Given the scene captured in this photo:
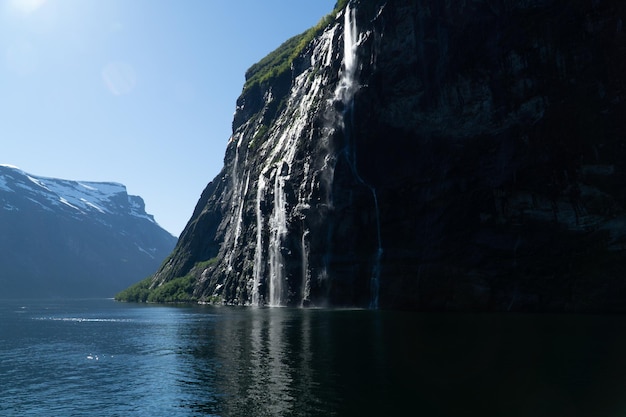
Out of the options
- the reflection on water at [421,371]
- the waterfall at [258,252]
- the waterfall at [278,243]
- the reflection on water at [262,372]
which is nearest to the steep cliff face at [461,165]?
the waterfall at [278,243]

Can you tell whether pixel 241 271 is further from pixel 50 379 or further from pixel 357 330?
pixel 50 379

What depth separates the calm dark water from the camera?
25672mm

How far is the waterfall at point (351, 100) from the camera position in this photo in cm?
9124

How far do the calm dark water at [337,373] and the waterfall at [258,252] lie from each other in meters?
61.2

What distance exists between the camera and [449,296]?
271ft

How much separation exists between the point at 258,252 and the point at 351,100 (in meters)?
42.4

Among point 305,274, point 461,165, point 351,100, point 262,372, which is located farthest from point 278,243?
point 262,372

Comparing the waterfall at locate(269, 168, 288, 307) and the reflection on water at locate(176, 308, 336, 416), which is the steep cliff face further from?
the reflection on water at locate(176, 308, 336, 416)

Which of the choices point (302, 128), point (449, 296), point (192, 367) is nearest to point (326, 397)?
point (192, 367)

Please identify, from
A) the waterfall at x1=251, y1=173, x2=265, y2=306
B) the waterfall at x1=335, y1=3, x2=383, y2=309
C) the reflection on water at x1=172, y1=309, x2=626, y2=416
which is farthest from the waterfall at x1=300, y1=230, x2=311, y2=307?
the reflection on water at x1=172, y1=309, x2=626, y2=416

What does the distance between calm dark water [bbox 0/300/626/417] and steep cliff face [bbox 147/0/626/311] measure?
22658 mm

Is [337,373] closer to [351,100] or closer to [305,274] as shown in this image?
[305,274]

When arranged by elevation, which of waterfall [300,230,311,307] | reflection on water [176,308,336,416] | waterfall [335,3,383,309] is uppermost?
waterfall [335,3,383,309]

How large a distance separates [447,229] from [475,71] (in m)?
27.2
